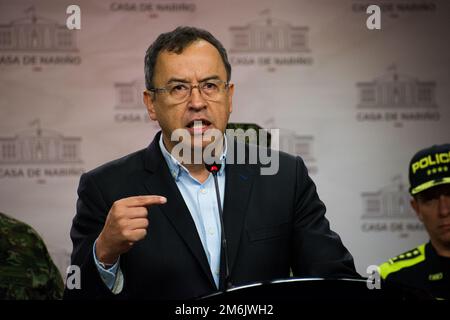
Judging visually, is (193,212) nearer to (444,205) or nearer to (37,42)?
(444,205)

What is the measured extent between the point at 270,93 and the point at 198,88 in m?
1.65

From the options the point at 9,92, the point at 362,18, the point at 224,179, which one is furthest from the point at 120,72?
the point at 224,179

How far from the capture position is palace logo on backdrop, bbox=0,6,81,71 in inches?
140

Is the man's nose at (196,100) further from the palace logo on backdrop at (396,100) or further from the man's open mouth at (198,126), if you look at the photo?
the palace logo on backdrop at (396,100)

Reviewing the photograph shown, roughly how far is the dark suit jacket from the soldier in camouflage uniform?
1122 mm

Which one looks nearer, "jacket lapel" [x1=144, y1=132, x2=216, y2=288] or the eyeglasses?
"jacket lapel" [x1=144, y1=132, x2=216, y2=288]

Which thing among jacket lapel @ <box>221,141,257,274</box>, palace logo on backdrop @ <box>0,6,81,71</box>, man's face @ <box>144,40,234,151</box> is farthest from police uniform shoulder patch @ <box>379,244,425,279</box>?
palace logo on backdrop @ <box>0,6,81,71</box>

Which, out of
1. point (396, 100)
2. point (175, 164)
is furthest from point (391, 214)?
point (175, 164)

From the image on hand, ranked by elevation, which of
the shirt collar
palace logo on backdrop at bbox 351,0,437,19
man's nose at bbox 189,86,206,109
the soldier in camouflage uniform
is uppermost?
palace logo on backdrop at bbox 351,0,437,19

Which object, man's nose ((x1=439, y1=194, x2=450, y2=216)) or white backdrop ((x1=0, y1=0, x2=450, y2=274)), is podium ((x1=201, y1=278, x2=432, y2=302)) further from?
white backdrop ((x1=0, y1=0, x2=450, y2=274))

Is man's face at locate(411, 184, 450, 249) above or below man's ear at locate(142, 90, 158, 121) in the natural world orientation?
below

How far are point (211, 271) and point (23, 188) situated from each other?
1924 mm

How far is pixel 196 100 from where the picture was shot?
2000 mm

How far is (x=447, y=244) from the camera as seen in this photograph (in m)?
2.71
